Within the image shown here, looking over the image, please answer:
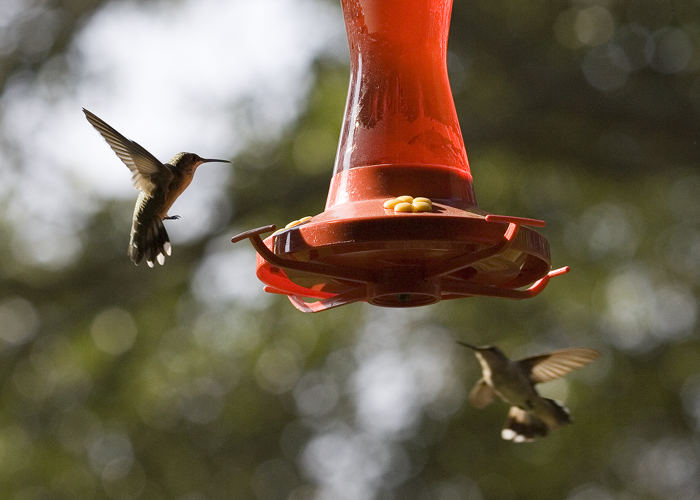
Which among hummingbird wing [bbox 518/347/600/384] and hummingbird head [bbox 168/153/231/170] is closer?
hummingbird head [bbox 168/153/231/170]

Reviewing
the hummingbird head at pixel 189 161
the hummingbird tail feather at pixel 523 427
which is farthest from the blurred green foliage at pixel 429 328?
the hummingbird head at pixel 189 161

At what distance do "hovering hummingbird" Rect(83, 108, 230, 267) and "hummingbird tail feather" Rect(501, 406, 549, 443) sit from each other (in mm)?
2091

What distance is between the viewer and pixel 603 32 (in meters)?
9.70

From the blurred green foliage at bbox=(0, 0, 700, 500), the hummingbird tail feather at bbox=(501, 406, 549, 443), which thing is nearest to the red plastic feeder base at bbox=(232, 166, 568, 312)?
the hummingbird tail feather at bbox=(501, 406, 549, 443)

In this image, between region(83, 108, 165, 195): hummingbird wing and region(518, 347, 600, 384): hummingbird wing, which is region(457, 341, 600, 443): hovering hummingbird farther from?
region(83, 108, 165, 195): hummingbird wing

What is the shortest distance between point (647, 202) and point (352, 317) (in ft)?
10.5

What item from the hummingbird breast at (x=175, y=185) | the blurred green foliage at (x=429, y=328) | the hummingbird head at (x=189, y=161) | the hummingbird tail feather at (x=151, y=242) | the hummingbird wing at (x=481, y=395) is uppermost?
the hummingbird head at (x=189, y=161)

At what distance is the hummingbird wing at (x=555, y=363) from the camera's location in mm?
4863

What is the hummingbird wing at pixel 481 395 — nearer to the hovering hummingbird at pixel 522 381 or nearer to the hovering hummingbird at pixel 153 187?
the hovering hummingbird at pixel 522 381

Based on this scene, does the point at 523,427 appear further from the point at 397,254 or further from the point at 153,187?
the point at 397,254

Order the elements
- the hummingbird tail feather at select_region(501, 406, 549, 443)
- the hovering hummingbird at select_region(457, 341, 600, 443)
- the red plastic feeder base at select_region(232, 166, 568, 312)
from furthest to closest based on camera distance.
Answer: the hummingbird tail feather at select_region(501, 406, 549, 443) → the hovering hummingbird at select_region(457, 341, 600, 443) → the red plastic feeder base at select_region(232, 166, 568, 312)

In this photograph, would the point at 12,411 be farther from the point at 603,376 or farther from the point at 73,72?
the point at 603,376

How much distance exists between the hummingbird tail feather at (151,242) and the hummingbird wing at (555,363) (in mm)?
1729

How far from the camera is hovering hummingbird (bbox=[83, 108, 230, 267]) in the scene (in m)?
4.35
